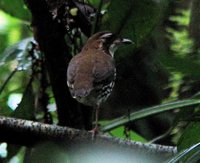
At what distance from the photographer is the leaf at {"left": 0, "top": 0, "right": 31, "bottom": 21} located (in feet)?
14.7

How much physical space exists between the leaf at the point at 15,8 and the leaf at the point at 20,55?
208 millimetres

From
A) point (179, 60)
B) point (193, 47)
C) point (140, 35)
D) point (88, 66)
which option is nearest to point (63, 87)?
point (88, 66)

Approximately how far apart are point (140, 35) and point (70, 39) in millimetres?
469

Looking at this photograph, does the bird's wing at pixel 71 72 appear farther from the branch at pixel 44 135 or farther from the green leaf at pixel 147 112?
the branch at pixel 44 135

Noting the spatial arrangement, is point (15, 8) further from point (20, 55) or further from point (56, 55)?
point (56, 55)

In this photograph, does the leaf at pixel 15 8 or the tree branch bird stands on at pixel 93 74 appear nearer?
the tree branch bird stands on at pixel 93 74

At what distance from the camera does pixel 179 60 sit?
8.40 ft

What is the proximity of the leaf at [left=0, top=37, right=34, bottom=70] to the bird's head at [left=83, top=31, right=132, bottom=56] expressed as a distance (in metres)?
0.51

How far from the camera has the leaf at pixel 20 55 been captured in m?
4.37

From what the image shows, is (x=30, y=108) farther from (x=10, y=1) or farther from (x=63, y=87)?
(x=10, y=1)

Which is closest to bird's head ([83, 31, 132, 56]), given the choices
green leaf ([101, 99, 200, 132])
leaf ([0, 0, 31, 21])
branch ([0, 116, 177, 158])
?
green leaf ([101, 99, 200, 132])

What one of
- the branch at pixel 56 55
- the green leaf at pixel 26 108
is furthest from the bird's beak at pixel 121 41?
the green leaf at pixel 26 108

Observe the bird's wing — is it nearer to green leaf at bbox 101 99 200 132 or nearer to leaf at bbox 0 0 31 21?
green leaf at bbox 101 99 200 132

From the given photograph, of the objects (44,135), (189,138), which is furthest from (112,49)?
(189,138)
